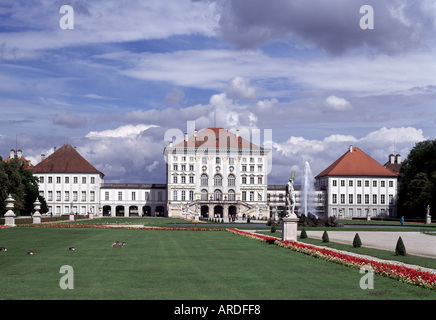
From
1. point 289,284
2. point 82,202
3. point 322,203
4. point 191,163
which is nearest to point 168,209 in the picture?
point 191,163

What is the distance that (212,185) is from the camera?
339ft

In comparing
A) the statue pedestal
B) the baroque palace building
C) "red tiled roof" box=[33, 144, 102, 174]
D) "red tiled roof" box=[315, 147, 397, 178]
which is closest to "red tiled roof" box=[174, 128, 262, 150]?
the baroque palace building

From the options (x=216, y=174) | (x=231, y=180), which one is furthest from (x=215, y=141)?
(x=231, y=180)

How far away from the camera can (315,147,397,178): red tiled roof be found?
102312 mm

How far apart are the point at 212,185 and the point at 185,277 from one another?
3520 inches

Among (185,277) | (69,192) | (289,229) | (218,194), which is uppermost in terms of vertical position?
(69,192)

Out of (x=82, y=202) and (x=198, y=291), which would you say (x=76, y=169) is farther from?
(x=198, y=291)

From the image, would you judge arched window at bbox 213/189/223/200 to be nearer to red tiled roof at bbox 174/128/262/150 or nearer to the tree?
red tiled roof at bbox 174/128/262/150

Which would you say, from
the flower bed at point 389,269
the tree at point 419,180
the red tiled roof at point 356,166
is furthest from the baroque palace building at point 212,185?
the flower bed at point 389,269

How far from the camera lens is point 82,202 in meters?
103

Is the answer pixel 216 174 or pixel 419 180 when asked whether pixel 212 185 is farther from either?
pixel 419 180

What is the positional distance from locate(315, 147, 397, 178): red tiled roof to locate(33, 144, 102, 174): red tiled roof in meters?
44.2

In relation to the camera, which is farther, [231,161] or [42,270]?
[231,161]
